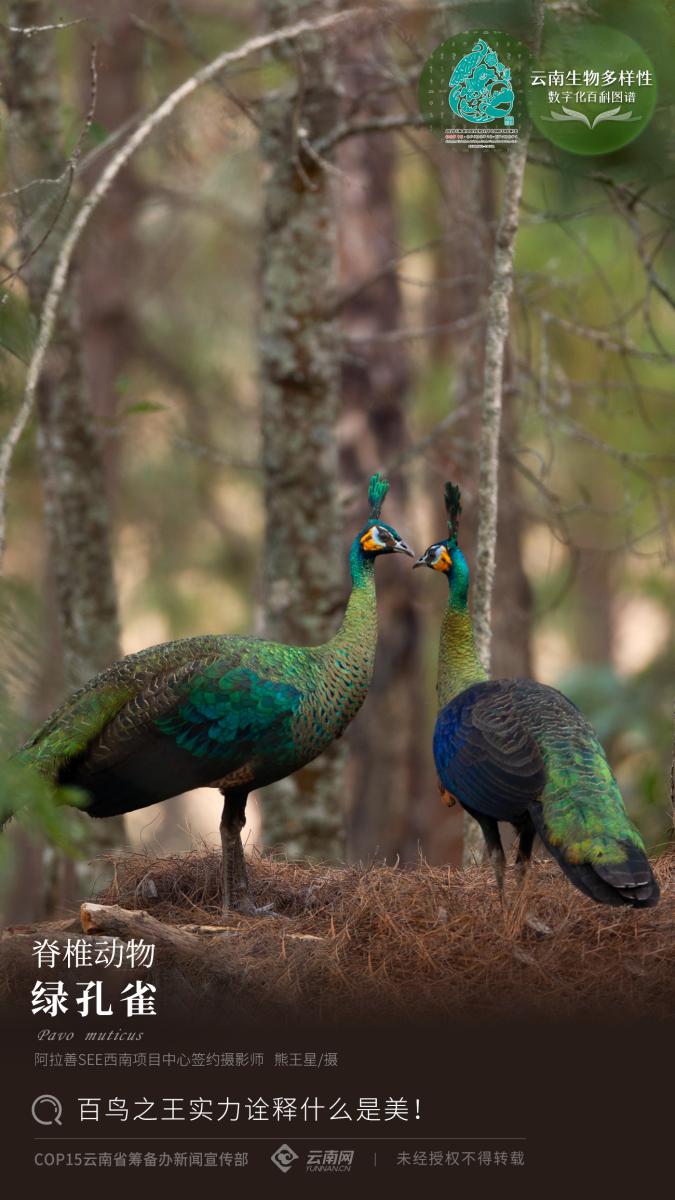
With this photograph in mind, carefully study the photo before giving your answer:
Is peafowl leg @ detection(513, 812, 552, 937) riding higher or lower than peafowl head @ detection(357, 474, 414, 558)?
lower

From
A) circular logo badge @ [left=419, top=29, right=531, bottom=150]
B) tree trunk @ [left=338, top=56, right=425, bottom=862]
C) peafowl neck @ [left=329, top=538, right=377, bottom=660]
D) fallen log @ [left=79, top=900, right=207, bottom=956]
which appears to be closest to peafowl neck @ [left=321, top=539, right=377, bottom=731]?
peafowl neck @ [left=329, top=538, right=377, bottom=660]

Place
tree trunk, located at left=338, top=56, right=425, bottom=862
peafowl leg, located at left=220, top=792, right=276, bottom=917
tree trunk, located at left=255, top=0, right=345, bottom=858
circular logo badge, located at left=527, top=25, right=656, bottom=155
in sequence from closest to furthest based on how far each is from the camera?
1. peafowl leg, located at left=220, top=792, right=276, bottom=917
2. circular logo badge, located at left=527, top=25, right=656, bottom=155
3. tree trunk, located at left=255, top=0, right=345, bottom=858
4. tree trunk, located at left=338, top=56, right=425, bottom=862

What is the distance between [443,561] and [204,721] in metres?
1.39

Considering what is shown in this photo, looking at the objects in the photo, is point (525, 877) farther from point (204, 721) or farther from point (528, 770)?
point (204, 721)

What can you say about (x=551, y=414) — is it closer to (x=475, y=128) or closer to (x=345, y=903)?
(x=475, y=128)

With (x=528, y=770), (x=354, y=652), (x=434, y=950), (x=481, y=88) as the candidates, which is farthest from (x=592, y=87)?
(x=434, y=950)

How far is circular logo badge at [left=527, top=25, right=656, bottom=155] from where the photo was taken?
7.11m

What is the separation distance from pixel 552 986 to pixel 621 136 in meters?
4.43

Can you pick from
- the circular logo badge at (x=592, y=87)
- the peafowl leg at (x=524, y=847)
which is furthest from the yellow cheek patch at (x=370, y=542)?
the circular logo badge at (x=592, y=87)

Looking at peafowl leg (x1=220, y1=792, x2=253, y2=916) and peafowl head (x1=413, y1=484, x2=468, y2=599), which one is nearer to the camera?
peafowl leg (x1=220, y1=792, x2=253, y2=916)

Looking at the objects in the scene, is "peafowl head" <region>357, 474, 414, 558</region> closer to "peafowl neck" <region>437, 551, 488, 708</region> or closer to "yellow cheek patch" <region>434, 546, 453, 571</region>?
"yellow cheek patch" <region>434, 546, 453, 571</region>

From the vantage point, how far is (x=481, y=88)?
293 inches

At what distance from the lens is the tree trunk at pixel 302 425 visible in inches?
348

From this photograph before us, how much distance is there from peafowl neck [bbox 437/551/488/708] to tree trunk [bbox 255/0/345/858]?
2.28 m
